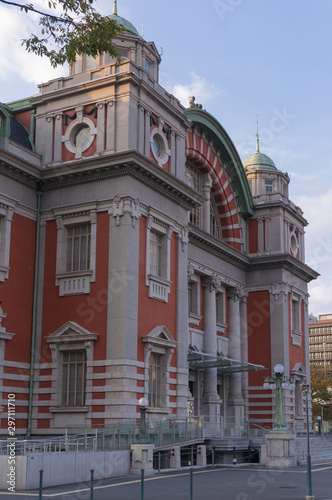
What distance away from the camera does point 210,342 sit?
43.0 meters

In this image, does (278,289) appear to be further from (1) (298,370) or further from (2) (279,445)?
(2) (279,445)

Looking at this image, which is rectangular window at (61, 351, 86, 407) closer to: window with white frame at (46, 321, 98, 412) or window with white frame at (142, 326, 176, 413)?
window with white frame at (46, 321, 98, 412)

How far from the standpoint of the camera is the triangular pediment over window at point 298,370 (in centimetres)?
4843

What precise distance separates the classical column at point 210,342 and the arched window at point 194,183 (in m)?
3.87

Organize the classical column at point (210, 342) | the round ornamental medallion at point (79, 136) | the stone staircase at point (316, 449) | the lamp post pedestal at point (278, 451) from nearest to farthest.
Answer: the lamp post pedestal at point (278, 451) < the round ornamental medallion at point (79, 136) < the stone staircase at point (316, 449) < the classical column at point (210, 342)

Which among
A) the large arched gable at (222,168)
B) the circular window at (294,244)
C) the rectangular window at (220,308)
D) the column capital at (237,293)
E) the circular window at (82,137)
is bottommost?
the rectangular window at (220,308)

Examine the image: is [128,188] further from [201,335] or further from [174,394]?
[201,335]

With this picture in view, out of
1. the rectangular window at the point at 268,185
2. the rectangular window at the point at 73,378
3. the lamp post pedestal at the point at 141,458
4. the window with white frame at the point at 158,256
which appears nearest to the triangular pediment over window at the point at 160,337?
the window with white frame at the point at 158,256

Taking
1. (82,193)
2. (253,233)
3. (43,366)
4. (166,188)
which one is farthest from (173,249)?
(253,233)

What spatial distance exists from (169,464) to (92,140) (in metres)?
15.1

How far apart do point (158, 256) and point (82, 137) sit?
6829mm

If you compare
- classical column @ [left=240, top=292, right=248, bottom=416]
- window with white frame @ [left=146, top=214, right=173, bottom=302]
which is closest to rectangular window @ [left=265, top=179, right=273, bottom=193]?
classical column @ [left=240, top=292, right=248, bottom=416]

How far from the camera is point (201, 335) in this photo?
1694 inches

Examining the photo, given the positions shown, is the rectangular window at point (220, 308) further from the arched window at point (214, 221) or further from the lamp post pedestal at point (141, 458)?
the lamp post pedestal at point (141, 458)
